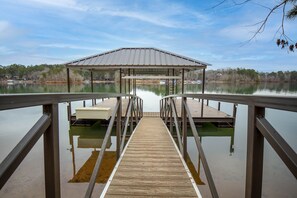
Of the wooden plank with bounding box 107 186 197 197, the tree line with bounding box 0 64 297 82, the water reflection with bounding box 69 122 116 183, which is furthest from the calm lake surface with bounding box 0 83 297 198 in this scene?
the tree line with bounding box 0 64 297 82

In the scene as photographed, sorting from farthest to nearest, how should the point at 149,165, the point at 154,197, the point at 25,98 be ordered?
1. the point at 149,165
2. the point at 154,197
3. the point at 25,98

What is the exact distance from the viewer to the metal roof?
8.50m

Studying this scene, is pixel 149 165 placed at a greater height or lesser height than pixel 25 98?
lesser

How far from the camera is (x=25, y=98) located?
0.79 metres

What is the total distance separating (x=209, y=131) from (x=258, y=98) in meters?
7.29

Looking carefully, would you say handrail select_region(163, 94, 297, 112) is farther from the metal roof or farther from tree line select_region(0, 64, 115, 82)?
tree line select_region(0, 64, 115, 82)

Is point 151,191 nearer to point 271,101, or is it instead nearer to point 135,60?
point 271,101

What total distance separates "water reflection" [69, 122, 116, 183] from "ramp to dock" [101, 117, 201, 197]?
1303mm

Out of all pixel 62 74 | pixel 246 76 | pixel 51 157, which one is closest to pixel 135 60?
→ pixel 51 157

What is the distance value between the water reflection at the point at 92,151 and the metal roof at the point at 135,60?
2878 mm

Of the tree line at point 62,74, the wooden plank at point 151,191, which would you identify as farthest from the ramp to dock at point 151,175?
the tree line at point 62,74

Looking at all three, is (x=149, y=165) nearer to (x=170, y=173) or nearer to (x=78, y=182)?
(x=170, y=173)

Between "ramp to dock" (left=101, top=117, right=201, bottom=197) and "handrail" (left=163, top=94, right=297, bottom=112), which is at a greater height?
"handrail" (left=163, top=94, right=297, bottom=112)

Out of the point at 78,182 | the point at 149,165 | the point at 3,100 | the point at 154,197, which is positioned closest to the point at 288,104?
the point at 3,100
